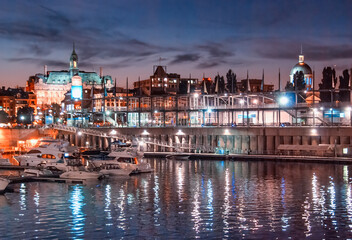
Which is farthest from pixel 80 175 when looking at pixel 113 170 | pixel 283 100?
pixel 283 100

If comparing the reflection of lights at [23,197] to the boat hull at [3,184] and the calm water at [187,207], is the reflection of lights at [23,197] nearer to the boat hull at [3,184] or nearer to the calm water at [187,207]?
the calm water at [187,207]

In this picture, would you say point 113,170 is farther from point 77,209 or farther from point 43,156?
point 77,209

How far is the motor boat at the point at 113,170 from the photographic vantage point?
71.5 meters

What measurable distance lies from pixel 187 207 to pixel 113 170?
2507cm

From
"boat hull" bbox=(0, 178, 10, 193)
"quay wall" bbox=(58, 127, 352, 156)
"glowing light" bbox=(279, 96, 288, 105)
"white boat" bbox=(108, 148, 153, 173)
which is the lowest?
"boat hull" bbox=(0, 178, 10, 193)

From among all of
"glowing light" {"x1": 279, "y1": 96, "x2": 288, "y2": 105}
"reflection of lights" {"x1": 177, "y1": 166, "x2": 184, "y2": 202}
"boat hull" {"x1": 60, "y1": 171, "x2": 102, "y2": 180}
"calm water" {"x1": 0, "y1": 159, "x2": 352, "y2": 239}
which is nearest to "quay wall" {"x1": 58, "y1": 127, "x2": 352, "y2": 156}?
"glowing light" {"x1": 279, "y1": 96, "x2": 288, "y2": 105}

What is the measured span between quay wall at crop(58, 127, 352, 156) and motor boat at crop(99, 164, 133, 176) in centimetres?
3473

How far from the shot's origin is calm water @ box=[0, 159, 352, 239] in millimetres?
39812

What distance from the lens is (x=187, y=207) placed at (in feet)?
161

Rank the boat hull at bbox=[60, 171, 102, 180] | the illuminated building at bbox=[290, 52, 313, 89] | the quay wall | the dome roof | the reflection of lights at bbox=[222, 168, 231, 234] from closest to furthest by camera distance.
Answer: the reflection of lights at bbox=[222, 168, 231, 234] < the boat hull at bbox=[60, 171, 102, 180] < the quay wall < the illuminated building at bbox=[290, 52, 313, 89] < the dome roof

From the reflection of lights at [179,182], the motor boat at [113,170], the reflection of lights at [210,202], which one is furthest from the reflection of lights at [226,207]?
the motor boat at [113,170]

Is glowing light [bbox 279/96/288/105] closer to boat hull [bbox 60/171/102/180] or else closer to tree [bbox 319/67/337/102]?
tree [bbox 319/67/337/102]

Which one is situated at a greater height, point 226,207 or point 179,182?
point 179,182

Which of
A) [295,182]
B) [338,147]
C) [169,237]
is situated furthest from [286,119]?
[169,237]
